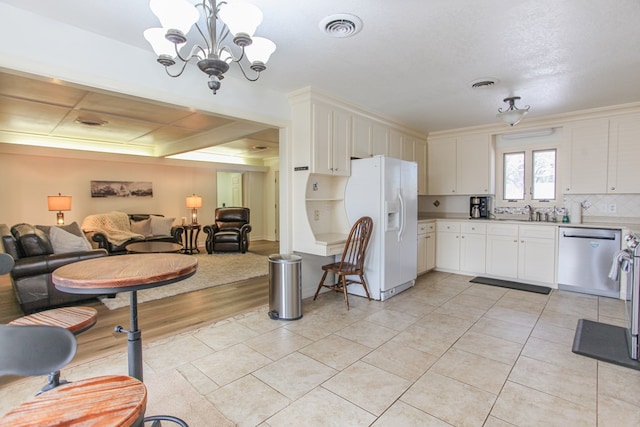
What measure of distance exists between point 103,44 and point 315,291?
3.21 m

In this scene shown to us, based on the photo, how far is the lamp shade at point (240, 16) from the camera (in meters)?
1.66

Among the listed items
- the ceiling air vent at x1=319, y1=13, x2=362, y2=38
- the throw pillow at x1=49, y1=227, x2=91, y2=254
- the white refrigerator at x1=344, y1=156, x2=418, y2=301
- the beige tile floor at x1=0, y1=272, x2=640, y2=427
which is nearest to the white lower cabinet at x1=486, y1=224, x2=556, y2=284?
the beige tile floor at x1=0, y1=272, x2=640, y2=427

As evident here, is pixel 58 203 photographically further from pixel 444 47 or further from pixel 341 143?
pixel 444 47

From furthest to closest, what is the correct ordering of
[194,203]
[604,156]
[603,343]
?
[194,203] → [604,156] → [603,343]

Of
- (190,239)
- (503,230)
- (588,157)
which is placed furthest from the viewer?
(190,239)

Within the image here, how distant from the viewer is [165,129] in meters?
5.40

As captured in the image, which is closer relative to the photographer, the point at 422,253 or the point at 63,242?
the point at 63,242

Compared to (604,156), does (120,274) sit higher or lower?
lower

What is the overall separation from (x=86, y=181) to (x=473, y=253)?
7.48 metres

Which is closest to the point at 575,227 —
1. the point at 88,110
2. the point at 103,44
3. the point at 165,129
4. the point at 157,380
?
the point at 157,380

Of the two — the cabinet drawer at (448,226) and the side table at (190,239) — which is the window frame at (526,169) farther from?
the side table at (190,239)

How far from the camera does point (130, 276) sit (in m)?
1.54

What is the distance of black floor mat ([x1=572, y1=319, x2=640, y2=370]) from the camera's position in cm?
247

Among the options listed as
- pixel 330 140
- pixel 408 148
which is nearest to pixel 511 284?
pixel 408 148
